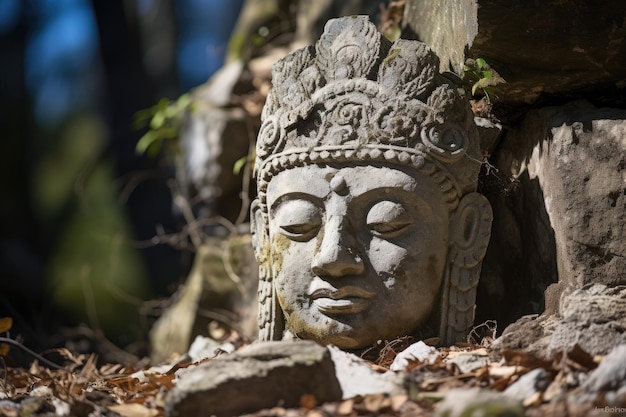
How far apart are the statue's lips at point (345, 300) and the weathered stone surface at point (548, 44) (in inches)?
50.8

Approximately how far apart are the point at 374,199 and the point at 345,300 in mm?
502

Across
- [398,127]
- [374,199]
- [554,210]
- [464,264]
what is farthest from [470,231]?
[398,127]

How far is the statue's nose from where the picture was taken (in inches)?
152

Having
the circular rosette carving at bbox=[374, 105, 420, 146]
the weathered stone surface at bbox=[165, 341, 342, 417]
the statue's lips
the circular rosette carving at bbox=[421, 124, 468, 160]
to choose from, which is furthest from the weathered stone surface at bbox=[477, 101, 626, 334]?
the weathered stone surface at bbox=[165, 341, 342, 417]

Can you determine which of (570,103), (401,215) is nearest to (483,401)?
(401,215)

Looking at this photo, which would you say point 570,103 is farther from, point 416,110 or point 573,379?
point 573,379

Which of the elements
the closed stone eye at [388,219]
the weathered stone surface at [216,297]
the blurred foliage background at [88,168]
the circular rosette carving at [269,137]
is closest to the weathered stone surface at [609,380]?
the closed stone eye at [388,219]

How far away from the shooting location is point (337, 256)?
12.6 ft

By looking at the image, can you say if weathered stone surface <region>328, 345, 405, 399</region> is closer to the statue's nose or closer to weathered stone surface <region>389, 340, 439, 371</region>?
weathered stone surface <region>389, 340, 439, 371</region>

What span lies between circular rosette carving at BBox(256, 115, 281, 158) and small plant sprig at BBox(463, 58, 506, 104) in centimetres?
102

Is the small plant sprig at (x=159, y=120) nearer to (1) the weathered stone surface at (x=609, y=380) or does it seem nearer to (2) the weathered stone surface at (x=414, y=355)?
(2) the weathered stone surface at (x=414, y=355)

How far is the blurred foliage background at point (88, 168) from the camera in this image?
9570 mm

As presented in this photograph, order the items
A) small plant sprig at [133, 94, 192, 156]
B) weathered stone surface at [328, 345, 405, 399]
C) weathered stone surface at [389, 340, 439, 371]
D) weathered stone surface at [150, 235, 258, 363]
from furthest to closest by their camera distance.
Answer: small plant sprig at [133, 94, 192, 156] < weathered stone surface at [150, 235, 258, 363] < weathered stone surface at [389, 340, 439, 371] < weathered stone surface at [328, 345, 405, 399]

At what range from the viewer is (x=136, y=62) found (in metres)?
10.6
